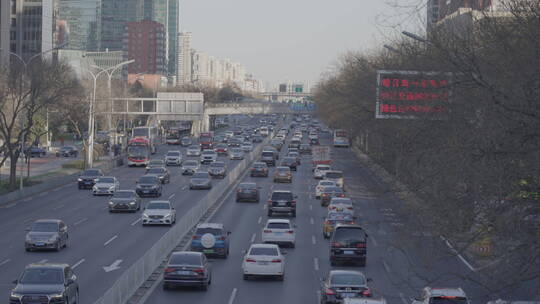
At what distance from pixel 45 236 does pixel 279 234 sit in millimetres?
9501

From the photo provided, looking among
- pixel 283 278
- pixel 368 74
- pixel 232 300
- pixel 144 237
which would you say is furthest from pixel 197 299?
pixel 368 74

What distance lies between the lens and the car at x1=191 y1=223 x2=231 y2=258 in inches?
1283

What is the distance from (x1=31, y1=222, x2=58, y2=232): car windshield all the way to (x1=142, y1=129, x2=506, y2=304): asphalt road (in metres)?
6.43

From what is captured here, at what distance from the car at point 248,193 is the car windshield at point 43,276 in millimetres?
31719

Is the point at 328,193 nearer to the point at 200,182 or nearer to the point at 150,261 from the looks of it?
the point at 200,182

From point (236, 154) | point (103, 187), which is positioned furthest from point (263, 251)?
point (236, 154)

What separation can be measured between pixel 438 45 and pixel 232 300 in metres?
15.7

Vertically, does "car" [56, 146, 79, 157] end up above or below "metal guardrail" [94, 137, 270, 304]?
below

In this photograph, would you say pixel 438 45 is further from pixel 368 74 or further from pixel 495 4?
pixel 368 74

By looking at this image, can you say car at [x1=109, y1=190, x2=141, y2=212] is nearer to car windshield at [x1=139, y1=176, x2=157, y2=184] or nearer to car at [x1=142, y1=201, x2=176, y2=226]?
car at [x1=142, y1=201, x2=176, y2=226]

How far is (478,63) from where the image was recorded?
1063 centimetres

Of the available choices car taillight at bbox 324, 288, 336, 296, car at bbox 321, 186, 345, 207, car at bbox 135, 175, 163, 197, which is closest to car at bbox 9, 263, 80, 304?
car taillight at bbox 324, 288, 336, 296

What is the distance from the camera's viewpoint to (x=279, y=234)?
36469 millimetres

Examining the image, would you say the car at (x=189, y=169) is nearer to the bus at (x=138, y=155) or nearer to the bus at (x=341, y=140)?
the bus at (x=138, y=155)
